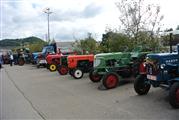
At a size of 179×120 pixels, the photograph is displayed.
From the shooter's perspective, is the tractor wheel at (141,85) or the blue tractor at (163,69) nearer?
the blue tractor at (163,69)

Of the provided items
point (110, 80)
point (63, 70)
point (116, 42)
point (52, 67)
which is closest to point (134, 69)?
point (110, 80)

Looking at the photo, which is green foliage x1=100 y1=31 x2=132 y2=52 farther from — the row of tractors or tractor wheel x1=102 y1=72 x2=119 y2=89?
tractor wheel x1=102 y1=72 x2=119 y2=89

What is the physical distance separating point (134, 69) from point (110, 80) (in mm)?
1563

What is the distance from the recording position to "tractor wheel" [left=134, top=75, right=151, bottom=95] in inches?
420

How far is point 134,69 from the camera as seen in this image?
1389 centimetres

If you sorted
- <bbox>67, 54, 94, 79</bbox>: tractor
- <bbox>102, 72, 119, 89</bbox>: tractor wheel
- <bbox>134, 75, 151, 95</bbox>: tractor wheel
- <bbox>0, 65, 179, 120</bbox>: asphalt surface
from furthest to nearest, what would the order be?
1. <bbox>67, 54, 94, 79</bbox>: tractor
2. <bbox>102, 72, 119, 89</bbox>: tractor wheel
3. <bbox>134, 75, 151, 95</bbox>: tractor wheel
4. <bbox>0, 65, 179, 120</bbox>: asphalt surface

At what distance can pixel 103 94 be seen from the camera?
11.5m

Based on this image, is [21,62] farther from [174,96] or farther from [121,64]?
[174,96]

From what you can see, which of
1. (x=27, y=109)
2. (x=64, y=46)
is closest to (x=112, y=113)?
(x=27, y=109)

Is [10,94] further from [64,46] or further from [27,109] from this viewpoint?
[64,46]

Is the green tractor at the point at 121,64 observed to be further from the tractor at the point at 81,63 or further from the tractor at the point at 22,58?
the tractor at the point at 22,58

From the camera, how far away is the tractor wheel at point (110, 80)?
499 inches

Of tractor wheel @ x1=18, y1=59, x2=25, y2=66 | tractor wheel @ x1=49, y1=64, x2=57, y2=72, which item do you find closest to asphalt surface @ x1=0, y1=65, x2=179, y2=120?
tractor wheel @ x1=49, y1=64, x2=57, y2=72

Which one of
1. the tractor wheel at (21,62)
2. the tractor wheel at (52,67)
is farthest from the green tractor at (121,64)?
the tractor wheel at (21,62)
